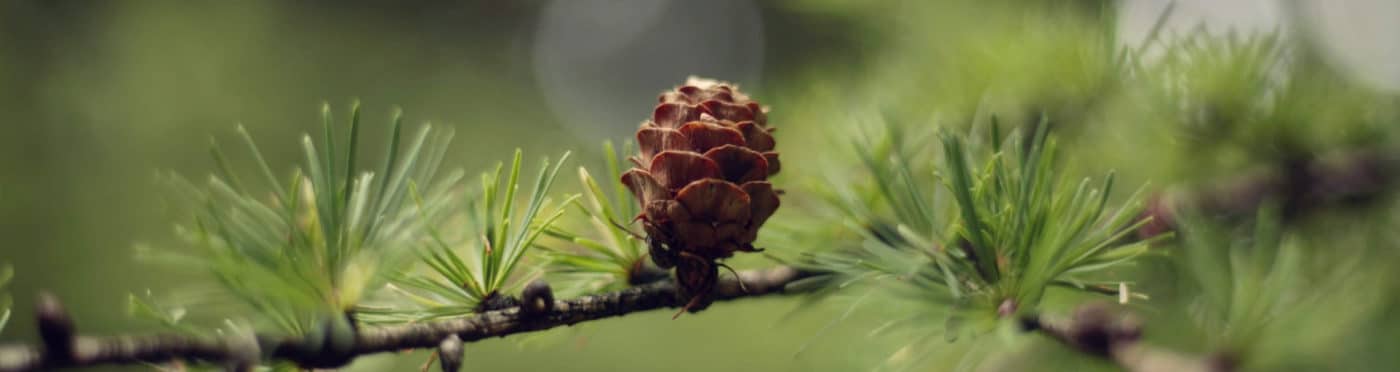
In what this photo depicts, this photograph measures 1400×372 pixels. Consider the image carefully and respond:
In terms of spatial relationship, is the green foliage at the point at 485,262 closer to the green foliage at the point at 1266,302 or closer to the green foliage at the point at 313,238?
the green foliage at the point at 313,238

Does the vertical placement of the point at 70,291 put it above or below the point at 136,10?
below

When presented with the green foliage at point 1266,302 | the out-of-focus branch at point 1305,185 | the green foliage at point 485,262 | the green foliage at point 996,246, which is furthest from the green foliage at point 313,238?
the out-of-focus branch at point 1305,185

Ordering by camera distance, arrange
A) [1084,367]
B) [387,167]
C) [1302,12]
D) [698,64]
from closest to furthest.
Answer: [387,167] → [1084,367] → [1302,12] → [698,64]

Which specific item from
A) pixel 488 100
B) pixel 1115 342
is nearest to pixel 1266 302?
pixel 1115 342

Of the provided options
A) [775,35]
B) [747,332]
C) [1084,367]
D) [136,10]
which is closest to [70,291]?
[136,10]

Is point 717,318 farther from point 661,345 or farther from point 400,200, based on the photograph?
point 400,200

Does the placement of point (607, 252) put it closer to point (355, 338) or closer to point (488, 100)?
point (355, 338)
